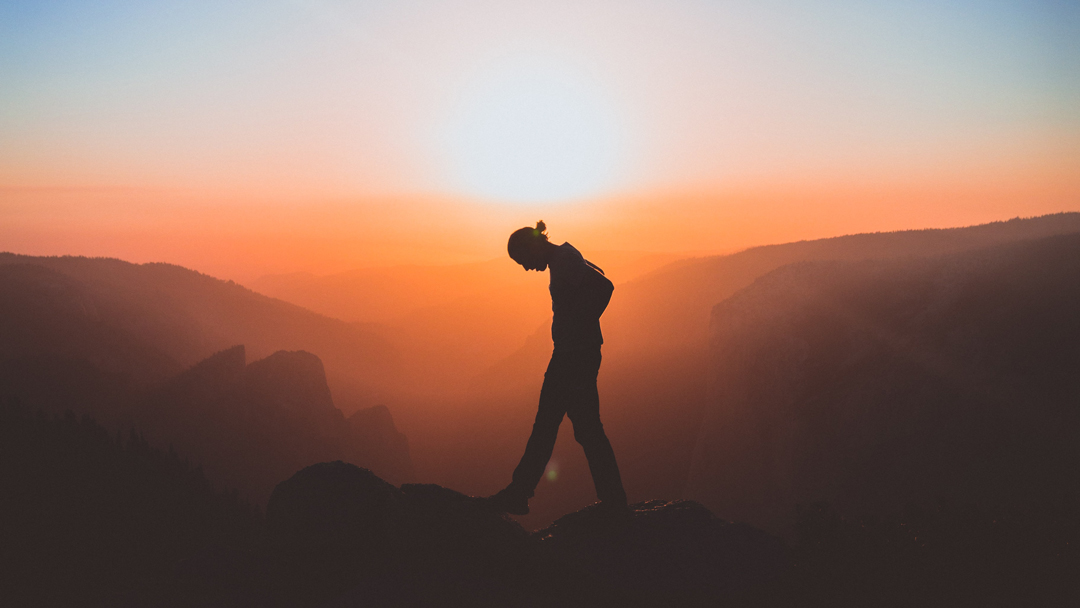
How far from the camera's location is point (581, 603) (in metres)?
4.63

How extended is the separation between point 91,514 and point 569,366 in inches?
418

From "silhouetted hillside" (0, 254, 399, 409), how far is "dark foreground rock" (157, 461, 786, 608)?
3215 centimetres

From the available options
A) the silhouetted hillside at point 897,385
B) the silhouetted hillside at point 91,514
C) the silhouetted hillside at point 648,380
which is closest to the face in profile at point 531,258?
the silhouetted hillside at point 91,514

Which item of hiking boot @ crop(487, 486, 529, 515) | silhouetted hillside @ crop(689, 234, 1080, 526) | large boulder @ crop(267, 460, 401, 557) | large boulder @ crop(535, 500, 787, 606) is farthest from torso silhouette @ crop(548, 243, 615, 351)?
silhouetted hillside @ crop(689, 234, 1080, 526)

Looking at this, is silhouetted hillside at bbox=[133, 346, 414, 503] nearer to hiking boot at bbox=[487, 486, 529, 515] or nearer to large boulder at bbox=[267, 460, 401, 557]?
large boulder at bbox=[267, 460, 401, 557]

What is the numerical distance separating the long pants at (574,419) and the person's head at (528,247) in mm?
897

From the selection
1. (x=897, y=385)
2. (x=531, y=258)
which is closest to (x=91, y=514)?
(x=531, y=258)

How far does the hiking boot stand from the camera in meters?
5.75

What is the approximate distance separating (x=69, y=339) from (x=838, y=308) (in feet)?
138

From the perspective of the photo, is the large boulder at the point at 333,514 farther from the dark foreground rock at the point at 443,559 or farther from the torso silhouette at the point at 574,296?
the torso silhouette at the point at 574,296

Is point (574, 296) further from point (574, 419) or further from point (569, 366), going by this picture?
point (574, 419)

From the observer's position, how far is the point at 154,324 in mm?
47594

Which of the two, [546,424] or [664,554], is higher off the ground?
[546,424]

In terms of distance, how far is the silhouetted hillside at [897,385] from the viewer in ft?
54.4
